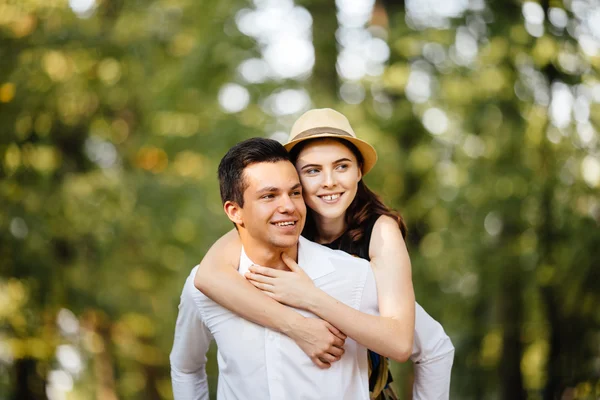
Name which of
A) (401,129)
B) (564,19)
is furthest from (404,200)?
(564,19)

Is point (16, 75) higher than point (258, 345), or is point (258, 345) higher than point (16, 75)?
point (16, 75)

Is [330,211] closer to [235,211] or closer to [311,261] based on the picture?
[311,261]

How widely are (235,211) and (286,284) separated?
0.33 meters

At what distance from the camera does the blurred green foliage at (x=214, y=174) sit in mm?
6020

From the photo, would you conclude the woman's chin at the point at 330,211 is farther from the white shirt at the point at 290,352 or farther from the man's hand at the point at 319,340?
the man's hand at the point at 319,340

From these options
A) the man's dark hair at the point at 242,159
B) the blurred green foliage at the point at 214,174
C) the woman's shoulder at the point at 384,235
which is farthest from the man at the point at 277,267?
the blurred green foliage at the point at 214,174

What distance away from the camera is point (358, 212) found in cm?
275

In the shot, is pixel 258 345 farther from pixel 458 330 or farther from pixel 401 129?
pixel 458 330

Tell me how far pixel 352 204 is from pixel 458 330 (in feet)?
19.0

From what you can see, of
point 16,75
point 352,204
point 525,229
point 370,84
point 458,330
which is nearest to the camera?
point 352,204

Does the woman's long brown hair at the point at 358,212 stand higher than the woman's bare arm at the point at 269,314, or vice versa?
the woman's long brown hair at the point at 358,212

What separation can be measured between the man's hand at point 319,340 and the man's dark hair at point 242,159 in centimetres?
48

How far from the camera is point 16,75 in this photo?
5.80m

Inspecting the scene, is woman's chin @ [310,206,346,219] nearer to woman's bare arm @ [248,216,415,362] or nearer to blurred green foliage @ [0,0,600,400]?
woman's bare arm @ [248,216,415,362]
